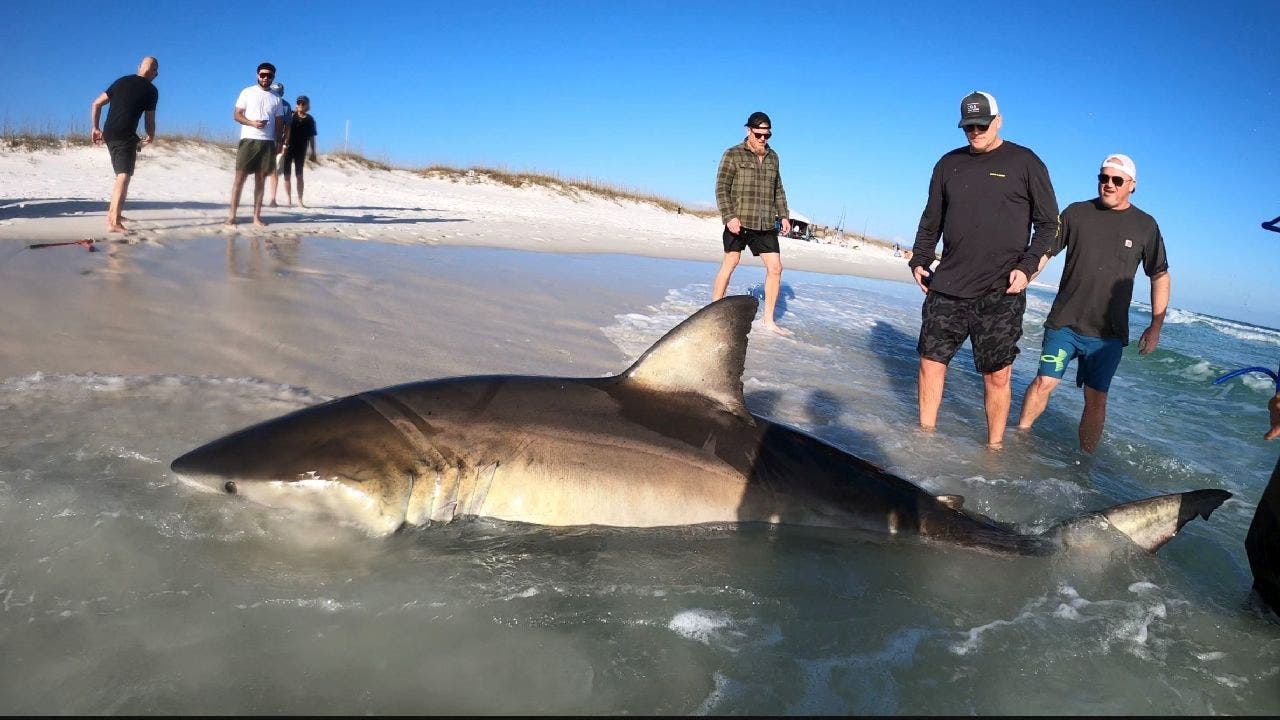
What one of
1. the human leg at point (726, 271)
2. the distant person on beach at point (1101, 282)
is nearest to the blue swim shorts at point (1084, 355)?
the distant person on beach at point (1101, 282)

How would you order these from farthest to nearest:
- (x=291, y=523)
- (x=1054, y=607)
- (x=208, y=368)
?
(x=208, y=368) → (x=1054, y=607) → (x=291, y=523)

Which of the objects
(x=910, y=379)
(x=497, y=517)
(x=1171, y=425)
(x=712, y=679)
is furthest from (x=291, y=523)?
(x=1171, y=425)

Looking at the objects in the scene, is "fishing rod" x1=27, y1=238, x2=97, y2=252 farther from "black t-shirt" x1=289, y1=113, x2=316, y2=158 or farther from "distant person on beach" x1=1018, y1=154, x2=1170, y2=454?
"black t-shirt" x1=289, y1=113, x2=316, y2=158

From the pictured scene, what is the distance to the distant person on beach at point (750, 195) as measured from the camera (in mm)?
7742

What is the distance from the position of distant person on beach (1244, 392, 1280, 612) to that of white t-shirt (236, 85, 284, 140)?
10890 millimetres

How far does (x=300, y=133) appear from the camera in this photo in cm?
1484

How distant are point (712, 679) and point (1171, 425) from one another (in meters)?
6.44

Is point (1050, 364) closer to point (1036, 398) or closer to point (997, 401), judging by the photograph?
point (1036, 398)

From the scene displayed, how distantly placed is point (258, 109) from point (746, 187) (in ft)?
22.0

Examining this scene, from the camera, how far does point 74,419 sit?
9.96 ft

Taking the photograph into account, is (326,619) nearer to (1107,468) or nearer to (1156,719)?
(1156,719)

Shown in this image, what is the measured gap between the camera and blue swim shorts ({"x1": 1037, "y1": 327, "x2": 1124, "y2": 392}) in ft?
16.1

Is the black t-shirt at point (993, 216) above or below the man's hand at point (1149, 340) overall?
above

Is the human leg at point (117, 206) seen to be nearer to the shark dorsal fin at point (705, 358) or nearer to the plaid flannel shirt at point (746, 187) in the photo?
the plaid flannel shirt at point (746, 187)
